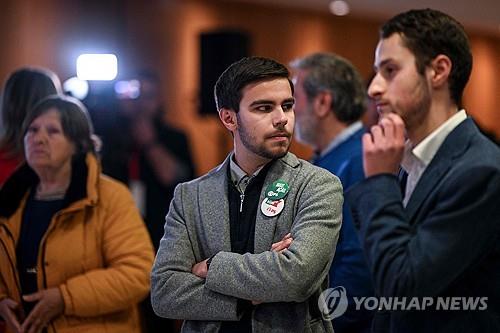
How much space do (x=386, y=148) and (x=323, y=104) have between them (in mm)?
1425

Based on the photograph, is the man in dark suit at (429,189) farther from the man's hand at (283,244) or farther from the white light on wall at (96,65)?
the white light on wall at (96,65)

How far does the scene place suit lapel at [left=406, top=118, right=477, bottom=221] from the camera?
1.72 metres

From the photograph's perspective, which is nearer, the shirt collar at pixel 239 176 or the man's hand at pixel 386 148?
the man's hand at pixel 386 148

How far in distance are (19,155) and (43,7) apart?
12.4 feet

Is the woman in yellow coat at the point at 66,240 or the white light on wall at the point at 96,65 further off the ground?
the white light on wall at the point at 96,65

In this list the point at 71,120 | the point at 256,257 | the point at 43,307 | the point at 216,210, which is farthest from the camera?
the point at 71,120

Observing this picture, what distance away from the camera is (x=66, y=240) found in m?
2.64

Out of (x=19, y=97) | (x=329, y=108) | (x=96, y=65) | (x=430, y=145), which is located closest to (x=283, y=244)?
(x=430, y=145)

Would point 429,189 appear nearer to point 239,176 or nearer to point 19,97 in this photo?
point 239,176

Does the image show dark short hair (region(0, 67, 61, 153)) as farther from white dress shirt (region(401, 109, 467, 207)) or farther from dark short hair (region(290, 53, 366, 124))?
white dress shirt (region(401, 109, 467, 207))

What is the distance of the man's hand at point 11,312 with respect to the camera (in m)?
2.63

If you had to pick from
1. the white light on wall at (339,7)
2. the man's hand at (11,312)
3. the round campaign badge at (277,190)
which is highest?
the white light on wall at (339,7)

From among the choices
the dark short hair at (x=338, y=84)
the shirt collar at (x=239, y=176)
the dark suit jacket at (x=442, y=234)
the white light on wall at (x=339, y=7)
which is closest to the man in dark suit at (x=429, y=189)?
the dark suit jacket at (x=442, y=234)

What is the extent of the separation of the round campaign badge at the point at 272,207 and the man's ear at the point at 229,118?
0.68ft
